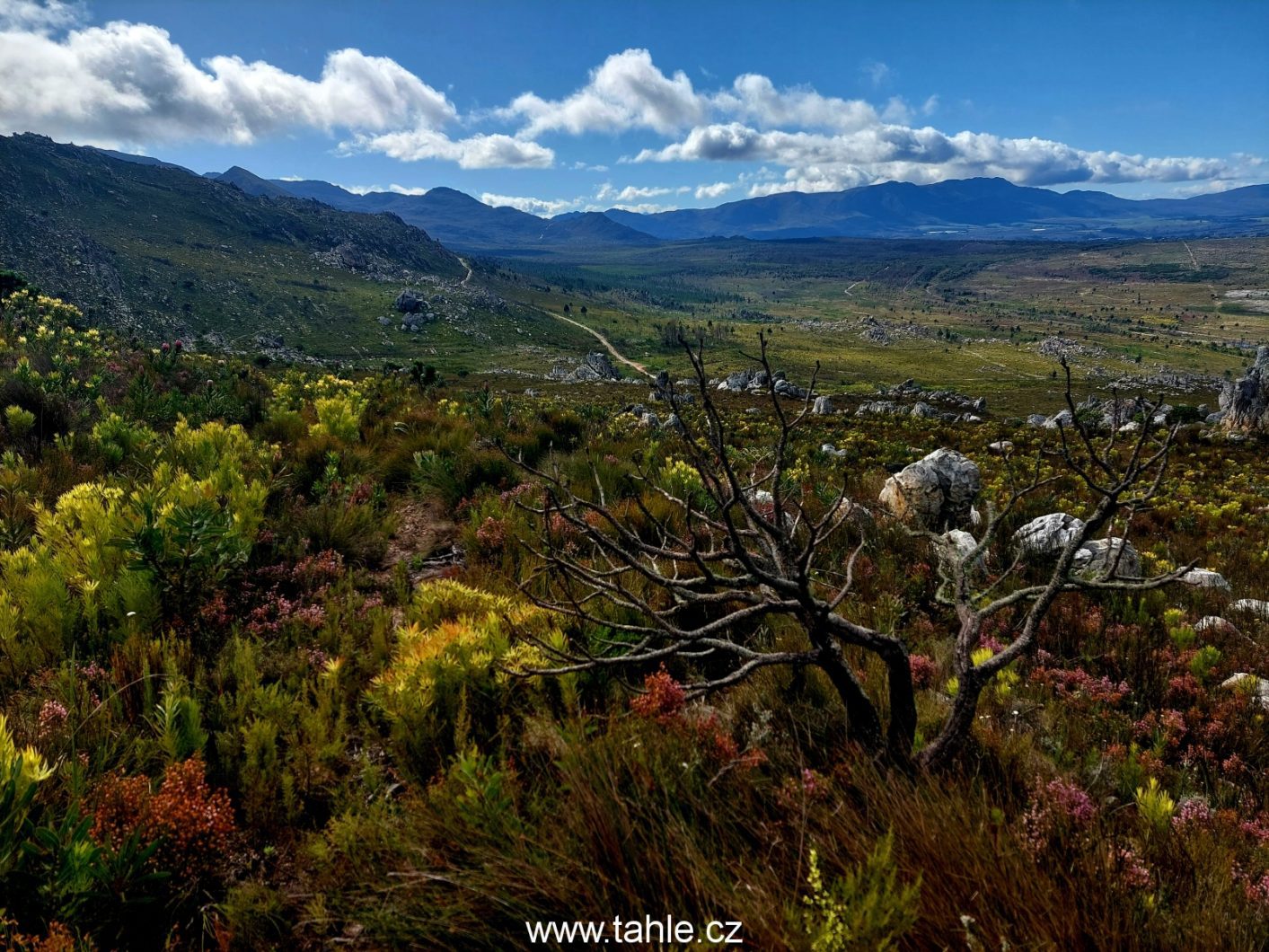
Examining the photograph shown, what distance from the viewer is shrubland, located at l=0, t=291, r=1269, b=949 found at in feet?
5.86

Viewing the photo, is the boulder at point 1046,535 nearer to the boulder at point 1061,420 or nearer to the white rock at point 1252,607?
the boulder at point 1061,420

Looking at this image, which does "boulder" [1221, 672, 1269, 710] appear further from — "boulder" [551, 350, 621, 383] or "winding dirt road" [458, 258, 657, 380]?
"winding dirt road" [458, 258, 657, 380]

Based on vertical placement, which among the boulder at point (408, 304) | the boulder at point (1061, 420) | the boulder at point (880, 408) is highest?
the boulder at point (408, 304)

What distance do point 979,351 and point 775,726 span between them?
15641 centimetres

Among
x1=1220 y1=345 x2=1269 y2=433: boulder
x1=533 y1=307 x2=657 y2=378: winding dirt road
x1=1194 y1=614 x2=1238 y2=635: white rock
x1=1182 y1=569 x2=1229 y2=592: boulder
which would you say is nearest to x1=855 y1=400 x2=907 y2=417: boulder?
x1=1220 y1=345 x2=1269 y2=433: boulder

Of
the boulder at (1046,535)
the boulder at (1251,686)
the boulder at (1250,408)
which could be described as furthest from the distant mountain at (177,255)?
the boulder at (1251,686)

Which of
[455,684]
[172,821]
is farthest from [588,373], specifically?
[172,821]

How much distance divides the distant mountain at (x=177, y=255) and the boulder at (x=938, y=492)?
11396cm

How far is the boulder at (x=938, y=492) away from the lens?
348 inches

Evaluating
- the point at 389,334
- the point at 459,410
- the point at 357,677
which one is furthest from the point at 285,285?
the point at 357,677

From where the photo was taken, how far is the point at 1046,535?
6.97 meters

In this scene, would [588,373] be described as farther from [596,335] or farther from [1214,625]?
[1214,625]

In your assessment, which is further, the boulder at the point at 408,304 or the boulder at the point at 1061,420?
the boulder at the point at 408,304

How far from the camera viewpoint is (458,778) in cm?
221
